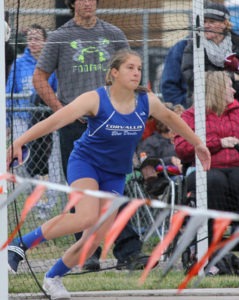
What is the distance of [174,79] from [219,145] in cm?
167

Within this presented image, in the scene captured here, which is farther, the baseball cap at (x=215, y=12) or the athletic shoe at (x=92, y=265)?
the baseball cap at (x=215, y=12)

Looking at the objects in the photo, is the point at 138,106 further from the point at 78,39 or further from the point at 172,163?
the point at 172,163

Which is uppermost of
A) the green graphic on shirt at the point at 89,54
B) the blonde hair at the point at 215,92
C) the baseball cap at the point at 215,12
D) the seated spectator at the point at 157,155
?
the baseball cap at the point at 215,12

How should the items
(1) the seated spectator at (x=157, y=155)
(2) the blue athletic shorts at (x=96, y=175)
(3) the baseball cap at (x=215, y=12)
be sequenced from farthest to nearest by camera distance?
1. (1) the seated spectator at (x=157, y=155)
2. (3) the baseball cap at (x=215, y=12)
3. (2) the blue athletic shorts at (x=96, y=175)

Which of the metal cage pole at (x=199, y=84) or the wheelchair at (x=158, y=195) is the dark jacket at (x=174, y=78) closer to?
the wheelchair at (x=158, y=195)

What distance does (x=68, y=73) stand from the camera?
9766mm

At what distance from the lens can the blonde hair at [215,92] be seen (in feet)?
31.9

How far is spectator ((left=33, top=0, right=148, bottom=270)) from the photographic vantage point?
974 centimetres

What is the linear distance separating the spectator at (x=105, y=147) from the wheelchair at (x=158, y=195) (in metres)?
1.28

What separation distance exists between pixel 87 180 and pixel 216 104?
2162 millimetres

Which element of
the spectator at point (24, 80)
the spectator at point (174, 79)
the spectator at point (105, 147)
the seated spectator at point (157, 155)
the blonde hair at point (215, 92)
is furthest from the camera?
the spectator at point (24, 80)

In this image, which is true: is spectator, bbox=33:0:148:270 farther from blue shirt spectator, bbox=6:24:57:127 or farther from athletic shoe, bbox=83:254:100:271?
blue shirt spectator, bbox=6:24:57:127

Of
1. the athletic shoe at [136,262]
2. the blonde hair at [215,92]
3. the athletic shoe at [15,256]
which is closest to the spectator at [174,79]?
the blonde hair at [215,92]

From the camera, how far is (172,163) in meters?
10.8
